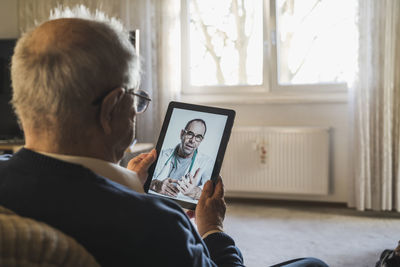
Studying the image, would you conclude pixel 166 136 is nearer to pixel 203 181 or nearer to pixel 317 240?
pixel 203 181

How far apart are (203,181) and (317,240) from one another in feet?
5.84

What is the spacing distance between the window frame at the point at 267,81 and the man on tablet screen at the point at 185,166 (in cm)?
246

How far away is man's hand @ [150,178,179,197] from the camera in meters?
1.14

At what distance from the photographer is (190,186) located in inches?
43.8

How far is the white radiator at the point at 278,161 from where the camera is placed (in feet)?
10.9

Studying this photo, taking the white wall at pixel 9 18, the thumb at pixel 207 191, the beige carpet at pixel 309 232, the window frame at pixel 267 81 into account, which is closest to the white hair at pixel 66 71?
the thumb at pixel 207 191

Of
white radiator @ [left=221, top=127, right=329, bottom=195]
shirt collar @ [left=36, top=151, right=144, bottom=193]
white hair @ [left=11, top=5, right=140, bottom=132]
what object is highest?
white hair @ [left=11, top=5, right=140, bottom=132]

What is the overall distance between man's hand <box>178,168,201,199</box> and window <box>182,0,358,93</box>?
95.8 inches

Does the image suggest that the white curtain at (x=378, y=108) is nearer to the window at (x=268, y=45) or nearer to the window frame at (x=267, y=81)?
the window at (x=268, y=45)

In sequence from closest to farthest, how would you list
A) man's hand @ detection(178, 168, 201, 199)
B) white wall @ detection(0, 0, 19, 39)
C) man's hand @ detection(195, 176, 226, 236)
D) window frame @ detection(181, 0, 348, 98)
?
1. man's hand @ detection(195, 176, 226, 236)
2. man's hand @ detection(178, 168, 201, 199)
3. window frame @ detection(181, 0, 348, 98)
4. white wall @ detection(0, 0, 19, 39)

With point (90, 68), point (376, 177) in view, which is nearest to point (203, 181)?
point (90, 68)

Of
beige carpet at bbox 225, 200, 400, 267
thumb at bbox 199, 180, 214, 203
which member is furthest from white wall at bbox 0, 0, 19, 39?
thumb at bbox 199, 180, 214, 203

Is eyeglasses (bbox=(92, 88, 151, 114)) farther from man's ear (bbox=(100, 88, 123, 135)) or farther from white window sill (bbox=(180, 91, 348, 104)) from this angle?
white window sill (bbox=(180, 91, 348, 104))

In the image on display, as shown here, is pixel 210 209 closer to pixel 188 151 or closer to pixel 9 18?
pixel 188 151
